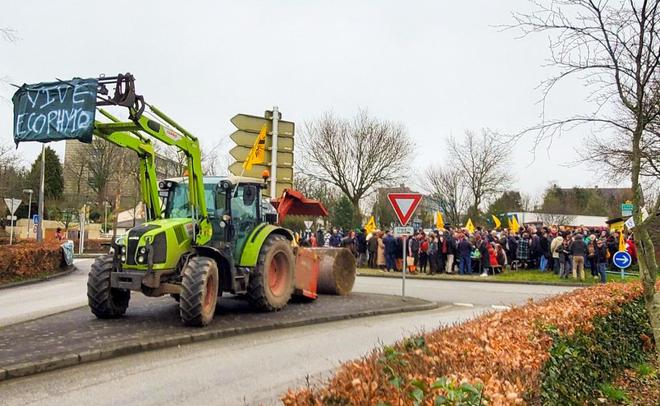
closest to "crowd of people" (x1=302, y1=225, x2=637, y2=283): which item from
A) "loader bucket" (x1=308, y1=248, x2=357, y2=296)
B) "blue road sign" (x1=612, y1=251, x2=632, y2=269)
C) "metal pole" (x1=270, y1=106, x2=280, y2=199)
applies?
"blue road sign" (x1=612, y1=251, x2=632, y2=269)

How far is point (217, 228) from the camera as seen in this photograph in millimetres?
10398

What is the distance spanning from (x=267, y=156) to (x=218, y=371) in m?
8.07

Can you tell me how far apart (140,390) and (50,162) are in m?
69.5

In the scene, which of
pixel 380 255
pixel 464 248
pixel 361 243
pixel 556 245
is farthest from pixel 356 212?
pixel 556 245

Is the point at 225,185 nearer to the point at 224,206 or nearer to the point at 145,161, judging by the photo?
the point at 224,206

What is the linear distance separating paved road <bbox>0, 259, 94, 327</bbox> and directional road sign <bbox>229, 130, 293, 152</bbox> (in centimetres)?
503

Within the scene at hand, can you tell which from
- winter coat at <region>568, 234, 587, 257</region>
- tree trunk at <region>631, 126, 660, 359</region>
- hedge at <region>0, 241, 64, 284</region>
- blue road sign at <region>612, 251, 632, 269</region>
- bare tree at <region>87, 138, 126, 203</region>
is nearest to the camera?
tree trunk at <region>631, 126, 660, 359</region>

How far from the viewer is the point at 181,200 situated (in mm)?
10703

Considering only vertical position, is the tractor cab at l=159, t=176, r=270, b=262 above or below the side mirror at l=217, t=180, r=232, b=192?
below

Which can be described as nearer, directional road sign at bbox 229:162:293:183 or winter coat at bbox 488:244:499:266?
directional road sign at bbox 229:162:293:183

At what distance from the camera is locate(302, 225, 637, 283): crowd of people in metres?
20.8

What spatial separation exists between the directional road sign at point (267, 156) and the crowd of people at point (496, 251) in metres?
9.32

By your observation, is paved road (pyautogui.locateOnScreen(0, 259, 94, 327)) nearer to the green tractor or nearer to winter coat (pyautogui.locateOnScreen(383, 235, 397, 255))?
the green tractor

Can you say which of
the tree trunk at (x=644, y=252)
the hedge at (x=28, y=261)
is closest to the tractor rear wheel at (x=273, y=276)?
the tree trunk at (x=644, y=252)
